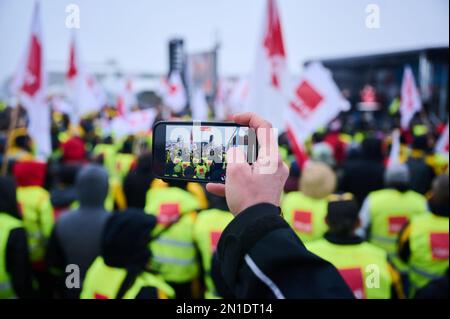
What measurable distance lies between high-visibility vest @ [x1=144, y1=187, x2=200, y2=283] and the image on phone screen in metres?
1.82

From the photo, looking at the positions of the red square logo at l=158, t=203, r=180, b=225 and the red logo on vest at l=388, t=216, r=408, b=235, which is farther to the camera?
the red logo on vest at l=388, t=216, r=408, b=235

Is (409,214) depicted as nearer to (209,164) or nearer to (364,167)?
(364,167)

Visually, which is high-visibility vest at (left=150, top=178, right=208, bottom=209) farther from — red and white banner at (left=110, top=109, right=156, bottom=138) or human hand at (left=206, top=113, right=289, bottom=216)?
red and white banner at (left=110, top=109, right=156, bottom=138)

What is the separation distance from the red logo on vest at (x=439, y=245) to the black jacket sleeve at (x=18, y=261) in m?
2.54

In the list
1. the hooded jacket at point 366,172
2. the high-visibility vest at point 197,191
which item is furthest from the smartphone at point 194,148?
the hooded jacket at point 366,172

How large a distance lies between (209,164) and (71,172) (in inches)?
Result: 134

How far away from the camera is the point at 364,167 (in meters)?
5.08

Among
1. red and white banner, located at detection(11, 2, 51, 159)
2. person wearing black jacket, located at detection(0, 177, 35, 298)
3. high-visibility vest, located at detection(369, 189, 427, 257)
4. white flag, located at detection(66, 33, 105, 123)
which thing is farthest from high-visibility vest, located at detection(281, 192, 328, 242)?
white flag, located at detection(66, 33, 105, 123)

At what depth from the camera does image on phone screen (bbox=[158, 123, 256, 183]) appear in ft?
3.56

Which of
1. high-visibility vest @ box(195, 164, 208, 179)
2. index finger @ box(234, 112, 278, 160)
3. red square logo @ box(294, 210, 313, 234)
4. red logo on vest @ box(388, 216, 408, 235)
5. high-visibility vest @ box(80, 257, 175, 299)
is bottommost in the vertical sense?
red logo on vest @ box(388, 216, 408, 235)

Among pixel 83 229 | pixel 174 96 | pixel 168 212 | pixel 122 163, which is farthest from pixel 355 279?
pixel 174 96

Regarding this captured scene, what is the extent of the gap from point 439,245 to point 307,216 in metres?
0.90

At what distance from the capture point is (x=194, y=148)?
3.68 ft

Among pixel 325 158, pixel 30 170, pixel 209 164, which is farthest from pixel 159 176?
pixel 325 158
